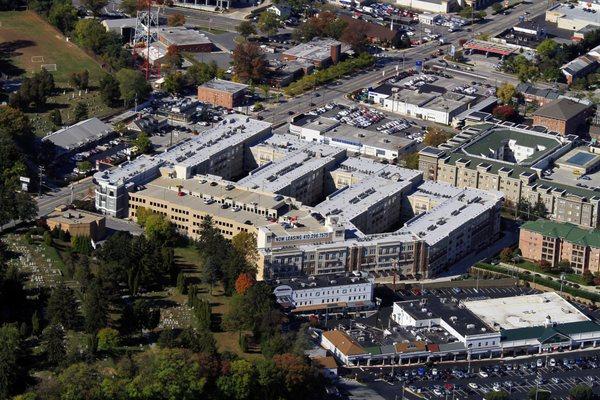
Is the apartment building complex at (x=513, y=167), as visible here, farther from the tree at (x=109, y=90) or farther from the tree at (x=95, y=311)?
the tree at (x=95, y=311)

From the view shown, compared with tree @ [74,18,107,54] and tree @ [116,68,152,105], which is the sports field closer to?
tree @ [74,18,107,54]

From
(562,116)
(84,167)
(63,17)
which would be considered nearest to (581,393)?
(562,116)

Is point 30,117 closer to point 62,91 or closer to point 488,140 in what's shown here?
point 62,91

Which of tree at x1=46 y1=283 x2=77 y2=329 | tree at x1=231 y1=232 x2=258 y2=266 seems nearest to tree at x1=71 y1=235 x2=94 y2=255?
tree at x1=231 y1=232 x2=258 y2=266

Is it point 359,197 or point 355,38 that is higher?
point 355,38

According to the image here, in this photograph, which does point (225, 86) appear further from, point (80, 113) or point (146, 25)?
point (146, 25)

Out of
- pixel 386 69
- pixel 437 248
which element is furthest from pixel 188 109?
pixel 437 248

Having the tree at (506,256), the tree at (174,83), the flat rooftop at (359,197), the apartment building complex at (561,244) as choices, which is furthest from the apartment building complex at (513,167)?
the tree at (174,83)
